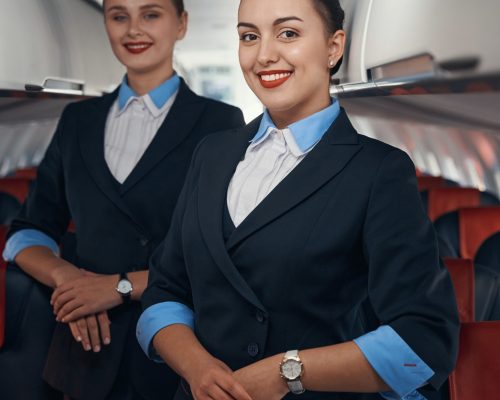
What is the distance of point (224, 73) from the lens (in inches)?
765

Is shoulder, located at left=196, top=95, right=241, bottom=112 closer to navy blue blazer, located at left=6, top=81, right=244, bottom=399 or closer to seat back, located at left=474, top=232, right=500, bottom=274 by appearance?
navy blue blazer, located at left=6, top=81, right=244, bottom=399

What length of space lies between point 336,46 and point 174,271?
564 millimetres

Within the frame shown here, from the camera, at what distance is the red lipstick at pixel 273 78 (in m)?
1.50

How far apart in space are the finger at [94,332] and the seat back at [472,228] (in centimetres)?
225

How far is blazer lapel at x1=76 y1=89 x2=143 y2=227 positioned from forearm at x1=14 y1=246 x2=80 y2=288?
8.7 inches

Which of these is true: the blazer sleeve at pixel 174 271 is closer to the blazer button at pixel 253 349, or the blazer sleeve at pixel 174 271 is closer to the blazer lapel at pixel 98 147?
the blazer button at pixel 253 349

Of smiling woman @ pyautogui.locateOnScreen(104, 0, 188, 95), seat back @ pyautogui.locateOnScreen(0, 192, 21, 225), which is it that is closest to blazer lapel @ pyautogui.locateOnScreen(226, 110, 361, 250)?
smiling woman @ pyautogui.locateOnScreen(104, 0, 188, 95)

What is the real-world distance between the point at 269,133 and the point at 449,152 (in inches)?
226

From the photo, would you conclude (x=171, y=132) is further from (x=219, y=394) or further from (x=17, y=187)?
(x=17, y=187)

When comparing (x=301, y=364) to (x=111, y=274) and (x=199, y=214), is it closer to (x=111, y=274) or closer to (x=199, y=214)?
(x=199, y=214)

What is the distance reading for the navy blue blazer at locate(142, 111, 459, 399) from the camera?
1.37m

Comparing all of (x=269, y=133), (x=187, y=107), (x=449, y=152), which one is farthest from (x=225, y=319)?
(x=449, y=152)

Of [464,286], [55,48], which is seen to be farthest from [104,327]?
[55,48]

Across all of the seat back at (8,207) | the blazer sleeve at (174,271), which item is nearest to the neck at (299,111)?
the blazer sleeve at (174,271)
